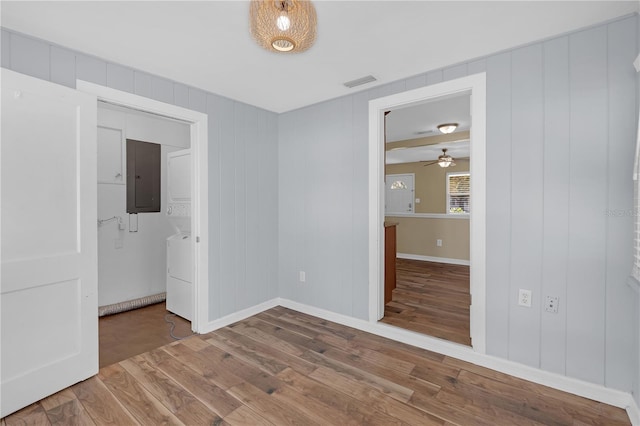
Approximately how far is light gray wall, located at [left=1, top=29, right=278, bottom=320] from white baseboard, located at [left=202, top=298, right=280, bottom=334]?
5cm

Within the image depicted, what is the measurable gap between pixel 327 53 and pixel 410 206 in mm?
5303

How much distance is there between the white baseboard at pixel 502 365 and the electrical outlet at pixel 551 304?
1.43 feet

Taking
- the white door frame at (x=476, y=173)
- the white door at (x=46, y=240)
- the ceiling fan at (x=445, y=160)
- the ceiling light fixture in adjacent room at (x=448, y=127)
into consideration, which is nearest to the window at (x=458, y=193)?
the ceiling fan at (x=445, y=160)

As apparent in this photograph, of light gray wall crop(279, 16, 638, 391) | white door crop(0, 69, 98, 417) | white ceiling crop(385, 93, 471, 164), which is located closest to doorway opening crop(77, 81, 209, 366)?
white door crop(0, 69, 98, 417)

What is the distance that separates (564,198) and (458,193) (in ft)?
Result: 15.1

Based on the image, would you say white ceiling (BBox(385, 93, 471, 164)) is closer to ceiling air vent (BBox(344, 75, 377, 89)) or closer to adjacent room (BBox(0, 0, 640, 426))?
ceiling air vent (BBox(344, 75, 377, 89))

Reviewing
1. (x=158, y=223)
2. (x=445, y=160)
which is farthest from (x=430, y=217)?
(x=158, y=223)

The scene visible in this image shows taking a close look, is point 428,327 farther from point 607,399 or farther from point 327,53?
point 327,53

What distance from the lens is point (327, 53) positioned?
2287 mm

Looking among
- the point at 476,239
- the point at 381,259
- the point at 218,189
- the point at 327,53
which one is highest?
the point at 327,53

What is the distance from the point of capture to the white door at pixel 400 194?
7.11m

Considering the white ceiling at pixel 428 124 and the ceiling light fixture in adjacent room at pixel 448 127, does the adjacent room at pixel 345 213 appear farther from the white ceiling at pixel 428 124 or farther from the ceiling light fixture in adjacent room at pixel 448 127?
the ceiling light fixture in adjacent room at pixel 448 127

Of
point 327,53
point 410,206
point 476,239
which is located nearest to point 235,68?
point 327,53

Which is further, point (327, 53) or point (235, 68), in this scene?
point (235, 68)
